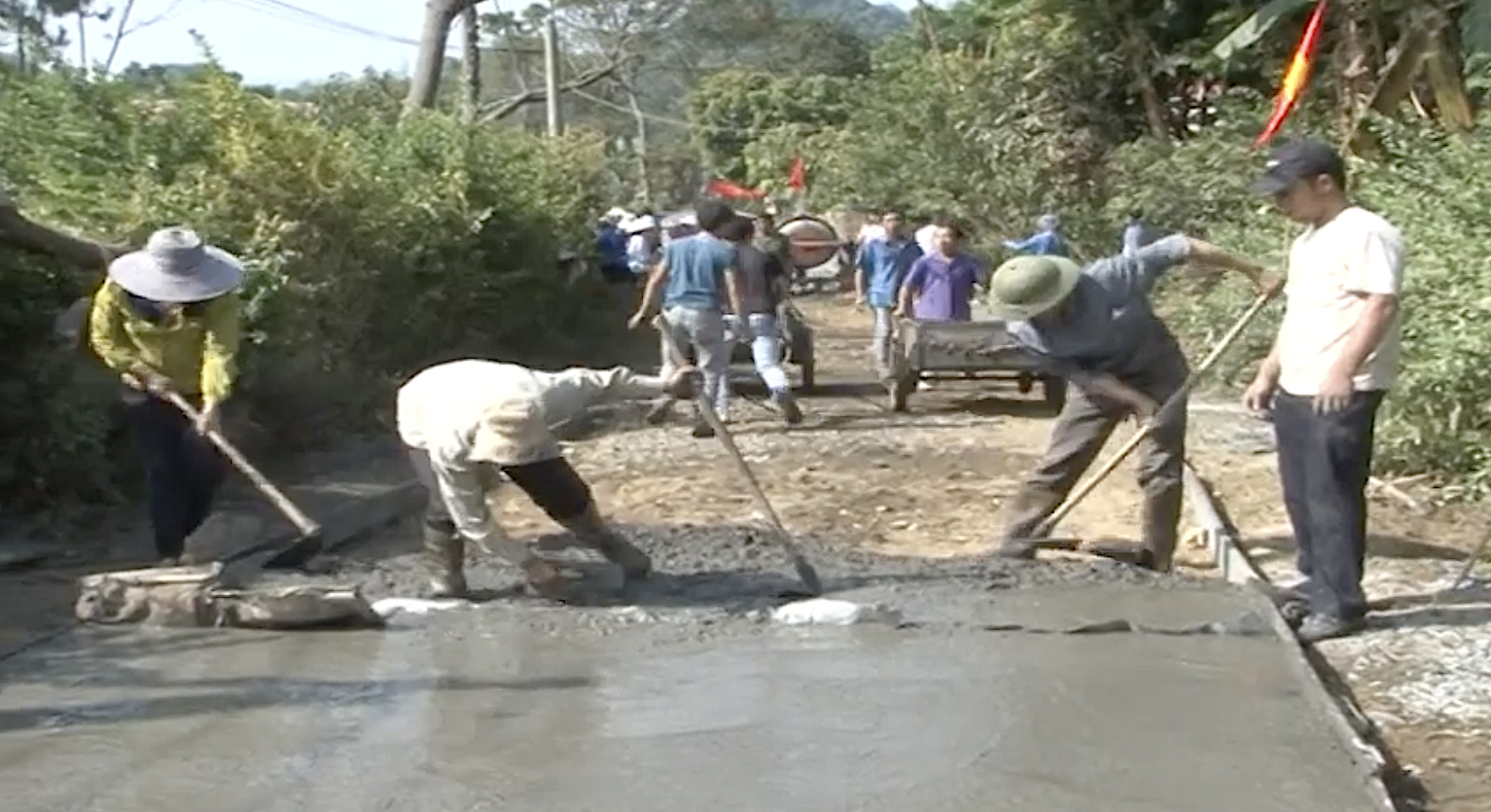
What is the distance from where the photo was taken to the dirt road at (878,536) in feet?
22.2

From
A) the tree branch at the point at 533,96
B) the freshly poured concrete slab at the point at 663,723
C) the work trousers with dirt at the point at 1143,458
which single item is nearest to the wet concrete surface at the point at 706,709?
the freshly poured concrete slab at the point at 663,723

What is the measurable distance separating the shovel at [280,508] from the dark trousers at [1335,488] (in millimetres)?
4028

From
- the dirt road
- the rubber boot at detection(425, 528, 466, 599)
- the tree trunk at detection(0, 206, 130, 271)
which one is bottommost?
the dirt road

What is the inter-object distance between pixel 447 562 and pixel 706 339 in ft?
21.5

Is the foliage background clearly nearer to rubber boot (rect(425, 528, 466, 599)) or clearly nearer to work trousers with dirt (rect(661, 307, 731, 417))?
work trousers with dirt (rect(661, 307, 731, 417))

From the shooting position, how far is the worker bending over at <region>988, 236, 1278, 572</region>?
866 cm

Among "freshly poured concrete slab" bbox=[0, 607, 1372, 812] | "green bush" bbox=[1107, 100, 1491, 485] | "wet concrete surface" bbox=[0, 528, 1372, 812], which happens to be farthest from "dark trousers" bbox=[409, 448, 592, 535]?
"green bush" bbox=[1107, 100, 1491, 485]

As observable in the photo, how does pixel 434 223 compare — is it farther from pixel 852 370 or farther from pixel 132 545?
pixel 132 545

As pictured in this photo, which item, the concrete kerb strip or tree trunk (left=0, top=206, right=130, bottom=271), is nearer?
the concrete kerb strip

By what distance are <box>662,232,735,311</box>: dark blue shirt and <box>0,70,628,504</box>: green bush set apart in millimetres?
2192

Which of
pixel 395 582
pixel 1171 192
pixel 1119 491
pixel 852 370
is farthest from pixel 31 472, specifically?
pixel 1171 192

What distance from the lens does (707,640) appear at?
295 inches

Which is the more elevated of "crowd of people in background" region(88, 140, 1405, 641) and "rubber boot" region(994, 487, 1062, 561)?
"crowd of people in background" region(88, 140, 1405, 641)

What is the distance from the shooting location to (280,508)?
9.01m
